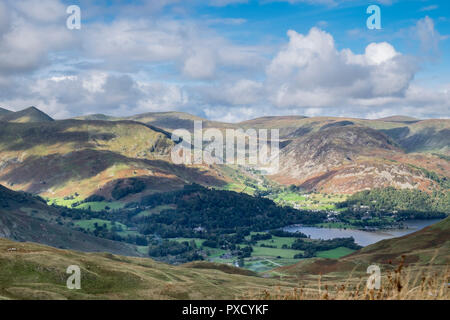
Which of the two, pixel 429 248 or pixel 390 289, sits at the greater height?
pixel 390 289

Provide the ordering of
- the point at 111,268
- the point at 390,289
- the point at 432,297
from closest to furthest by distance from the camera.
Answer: the point at 432,297, the point at 390,289, the point at 111,268

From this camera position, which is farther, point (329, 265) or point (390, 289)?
point (329, 265)
